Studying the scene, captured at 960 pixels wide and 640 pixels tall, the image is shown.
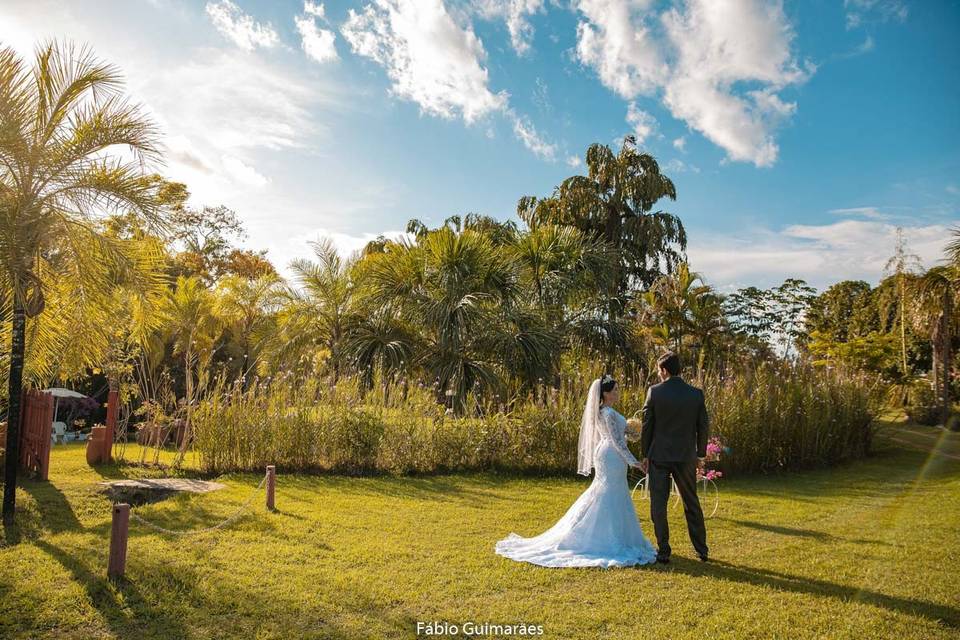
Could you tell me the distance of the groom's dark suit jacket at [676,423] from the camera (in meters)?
5.84

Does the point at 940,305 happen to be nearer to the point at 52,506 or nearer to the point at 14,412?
the point at 52,506

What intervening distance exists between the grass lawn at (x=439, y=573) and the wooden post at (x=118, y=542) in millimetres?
118

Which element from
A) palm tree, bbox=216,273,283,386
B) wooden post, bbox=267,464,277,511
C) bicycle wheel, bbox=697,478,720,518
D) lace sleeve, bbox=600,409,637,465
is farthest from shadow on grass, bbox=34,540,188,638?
palm tree, bbox=216,273,283,386

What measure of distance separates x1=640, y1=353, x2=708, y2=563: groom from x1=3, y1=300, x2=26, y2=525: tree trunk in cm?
669

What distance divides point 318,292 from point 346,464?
8.46 m

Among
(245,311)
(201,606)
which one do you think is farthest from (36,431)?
(245,311)

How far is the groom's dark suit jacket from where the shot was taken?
5.84 m

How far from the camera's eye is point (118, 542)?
492 centimetres

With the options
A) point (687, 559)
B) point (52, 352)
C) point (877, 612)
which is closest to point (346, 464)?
point (52, 352)

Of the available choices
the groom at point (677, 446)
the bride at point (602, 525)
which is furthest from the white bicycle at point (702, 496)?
the groom at point (677, 446)

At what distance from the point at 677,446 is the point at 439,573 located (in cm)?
247

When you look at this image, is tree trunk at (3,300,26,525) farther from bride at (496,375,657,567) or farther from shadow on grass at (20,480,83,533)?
bride at (496,375,657,567)

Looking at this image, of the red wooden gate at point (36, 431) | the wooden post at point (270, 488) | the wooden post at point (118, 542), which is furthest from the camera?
the red wooden gate at point (36, 431)

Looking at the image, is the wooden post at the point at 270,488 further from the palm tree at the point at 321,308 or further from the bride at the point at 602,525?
the palm tree at the point at 321,308
